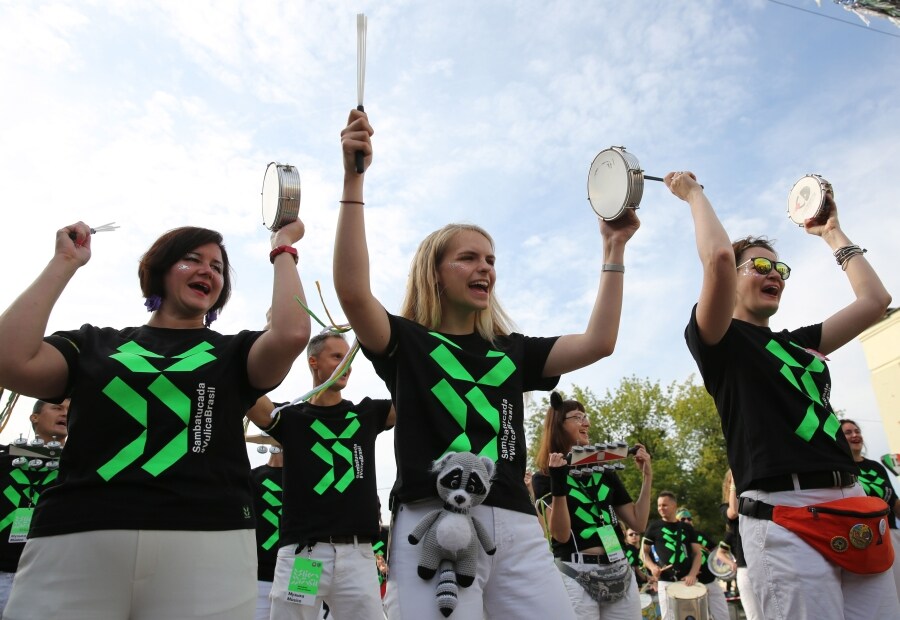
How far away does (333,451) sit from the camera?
218 inches

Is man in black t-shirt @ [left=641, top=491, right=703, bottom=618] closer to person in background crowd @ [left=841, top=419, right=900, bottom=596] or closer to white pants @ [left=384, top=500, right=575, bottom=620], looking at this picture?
person in background crowd @ [left=841, top=419, right=900, bottom=596]

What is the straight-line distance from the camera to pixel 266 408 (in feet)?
16.7

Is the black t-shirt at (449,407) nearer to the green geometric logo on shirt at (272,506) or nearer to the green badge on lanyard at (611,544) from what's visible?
the green badge on lanyard at (611,544)

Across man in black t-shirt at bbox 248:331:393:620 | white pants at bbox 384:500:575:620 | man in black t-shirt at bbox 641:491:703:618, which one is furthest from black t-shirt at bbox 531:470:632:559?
man in black t-shirt at bbox 641:491:703:618

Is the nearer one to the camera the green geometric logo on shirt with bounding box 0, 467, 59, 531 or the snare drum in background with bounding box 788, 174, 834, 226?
the snare drum in background with bounding box 788, 174, 834, 226

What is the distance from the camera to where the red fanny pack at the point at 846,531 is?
10.3 feet

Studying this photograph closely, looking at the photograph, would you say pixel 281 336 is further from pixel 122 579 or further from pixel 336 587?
pixel 336 587

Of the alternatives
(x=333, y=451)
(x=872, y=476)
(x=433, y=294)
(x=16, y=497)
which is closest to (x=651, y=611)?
(x=872, y=476)

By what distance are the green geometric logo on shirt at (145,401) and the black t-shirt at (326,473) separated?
2.54m

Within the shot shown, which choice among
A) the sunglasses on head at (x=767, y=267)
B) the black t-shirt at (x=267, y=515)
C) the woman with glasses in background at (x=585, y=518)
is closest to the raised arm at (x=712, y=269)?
the sunglasses on head at (x=767, y=267)

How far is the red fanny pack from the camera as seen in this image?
314 centimetres

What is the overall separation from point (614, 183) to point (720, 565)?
1147cm

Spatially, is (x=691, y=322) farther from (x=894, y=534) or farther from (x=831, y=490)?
(x=894, y=534)

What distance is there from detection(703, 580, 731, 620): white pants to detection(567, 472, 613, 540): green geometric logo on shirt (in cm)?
484
